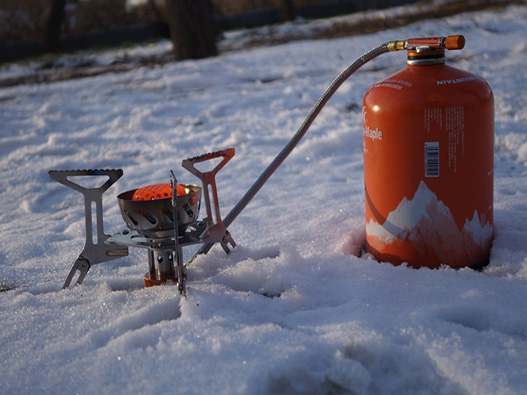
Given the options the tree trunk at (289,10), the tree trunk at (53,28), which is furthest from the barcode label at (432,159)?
the tree trunk at (289,10)

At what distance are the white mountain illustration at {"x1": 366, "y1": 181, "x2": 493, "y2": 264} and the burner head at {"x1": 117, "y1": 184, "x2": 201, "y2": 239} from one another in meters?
0.66

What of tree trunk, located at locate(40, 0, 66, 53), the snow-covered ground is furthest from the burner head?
tree trunk, located at locate(40, 0, 66, 53)

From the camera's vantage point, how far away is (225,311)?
1715 mm

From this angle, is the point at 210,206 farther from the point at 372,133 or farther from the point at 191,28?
the point at 191,28

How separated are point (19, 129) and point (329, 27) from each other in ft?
28.7

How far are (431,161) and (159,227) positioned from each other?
0.88 meters

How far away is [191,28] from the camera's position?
814 cm

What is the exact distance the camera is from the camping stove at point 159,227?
1774mm

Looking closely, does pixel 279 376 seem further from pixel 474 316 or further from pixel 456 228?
pixel 456 228

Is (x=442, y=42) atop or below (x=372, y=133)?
atop

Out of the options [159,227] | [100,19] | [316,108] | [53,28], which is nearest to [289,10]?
[100,19]

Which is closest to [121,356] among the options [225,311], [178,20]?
[225,311]

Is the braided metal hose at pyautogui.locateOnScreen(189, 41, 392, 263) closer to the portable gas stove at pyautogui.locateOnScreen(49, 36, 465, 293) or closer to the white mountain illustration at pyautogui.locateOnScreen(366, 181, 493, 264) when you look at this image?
the portable gas stove at pyautogui.locateOnScreen(49, 36, 465, 293)

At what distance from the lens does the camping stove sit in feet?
5.82
